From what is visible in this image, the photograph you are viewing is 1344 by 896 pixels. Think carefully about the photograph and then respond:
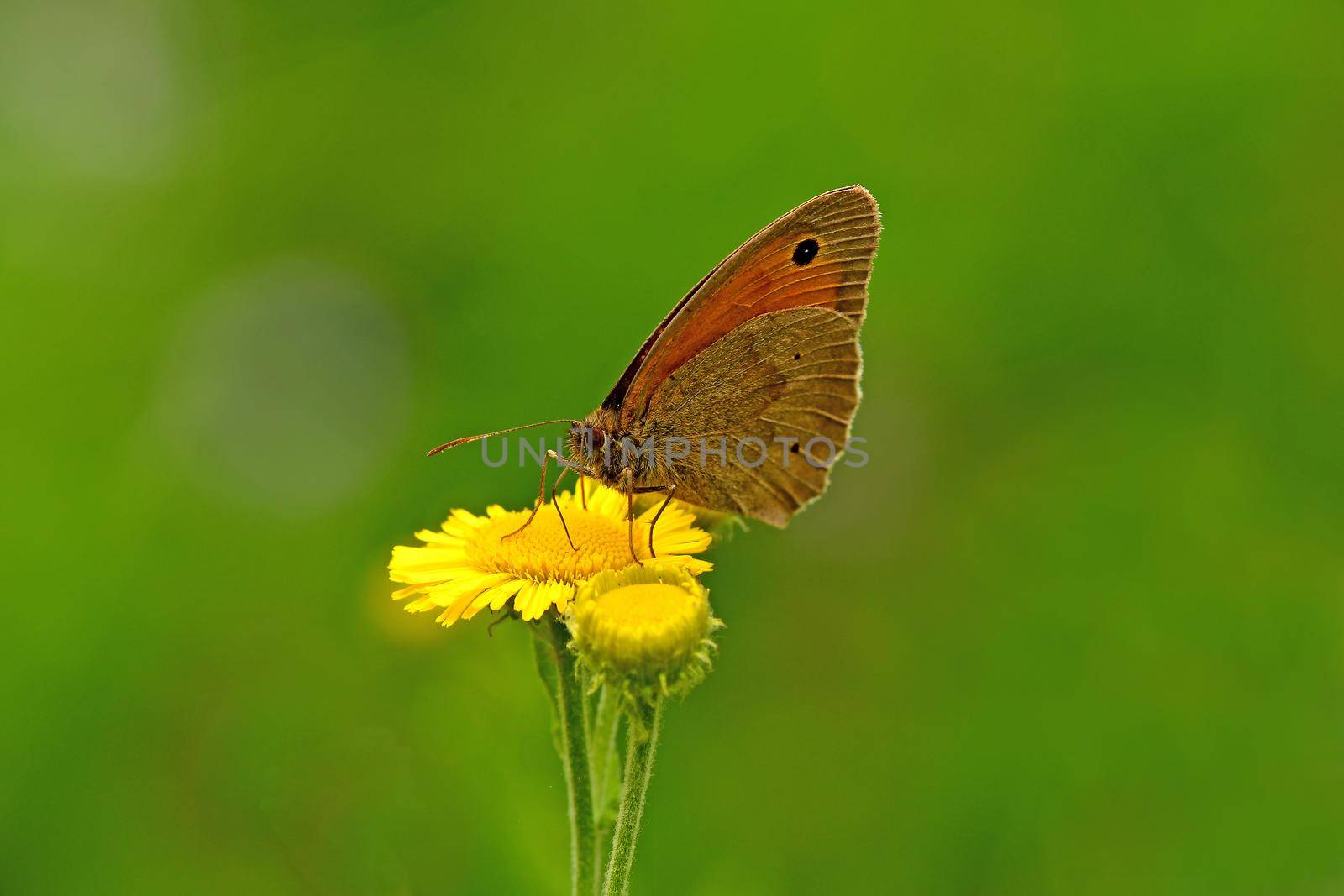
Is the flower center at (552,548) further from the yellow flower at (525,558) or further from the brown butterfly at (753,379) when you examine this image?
the brown butterfly at (753,379)

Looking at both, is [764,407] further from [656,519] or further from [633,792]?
[633,792]

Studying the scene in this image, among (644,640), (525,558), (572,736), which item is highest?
(525,558)

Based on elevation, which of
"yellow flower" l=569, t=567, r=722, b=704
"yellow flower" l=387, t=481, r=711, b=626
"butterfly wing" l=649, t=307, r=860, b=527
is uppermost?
"butterfly wing" l=649, t=307, r=860, b=527

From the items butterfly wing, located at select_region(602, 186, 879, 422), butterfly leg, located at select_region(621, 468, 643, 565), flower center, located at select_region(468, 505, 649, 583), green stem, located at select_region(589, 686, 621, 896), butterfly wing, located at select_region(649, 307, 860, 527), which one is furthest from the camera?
butterfly wing, located at select_region(602, 186, 879, 422)

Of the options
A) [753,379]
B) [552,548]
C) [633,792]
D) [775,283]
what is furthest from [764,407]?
[633,792]

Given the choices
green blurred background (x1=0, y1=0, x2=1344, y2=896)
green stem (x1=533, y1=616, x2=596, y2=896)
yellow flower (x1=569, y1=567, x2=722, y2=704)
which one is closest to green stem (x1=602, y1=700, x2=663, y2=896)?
yellow flower (x1=569, y1=567, x2=722, y2=704)

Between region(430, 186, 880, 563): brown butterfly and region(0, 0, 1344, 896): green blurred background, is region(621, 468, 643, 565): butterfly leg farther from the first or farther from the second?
region(0, 0, 1344, 896): green blurred background
